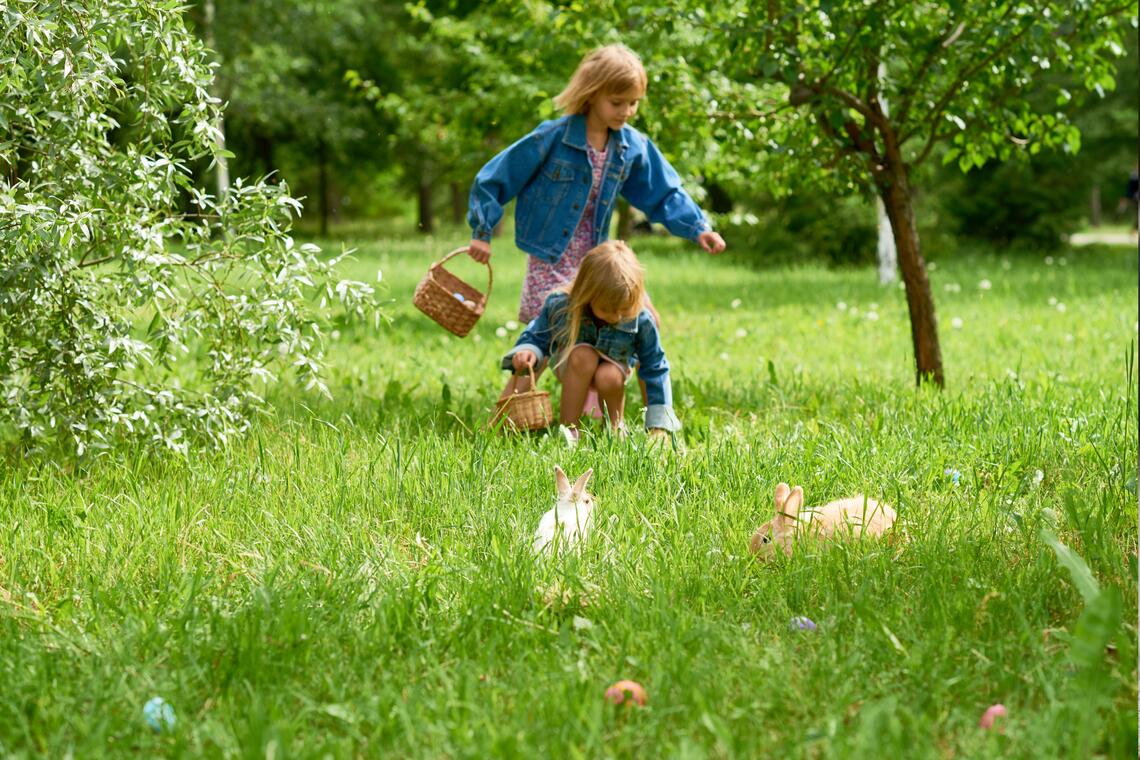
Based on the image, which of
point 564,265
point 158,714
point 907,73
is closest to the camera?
point 158,714

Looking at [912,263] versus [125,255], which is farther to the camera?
[912,263]

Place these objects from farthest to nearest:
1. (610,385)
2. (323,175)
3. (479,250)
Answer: (323,175) → (479,250) → (610,385)

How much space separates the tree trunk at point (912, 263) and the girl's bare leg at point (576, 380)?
6.31 ft

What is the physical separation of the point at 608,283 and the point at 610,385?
469mm

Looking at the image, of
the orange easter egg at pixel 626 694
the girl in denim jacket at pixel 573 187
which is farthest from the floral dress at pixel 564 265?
the orange easter egg at pixel 626 694

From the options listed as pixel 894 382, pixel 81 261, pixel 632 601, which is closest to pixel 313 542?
pixel 632 601

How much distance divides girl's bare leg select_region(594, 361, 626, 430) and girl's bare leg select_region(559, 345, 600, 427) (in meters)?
0.03

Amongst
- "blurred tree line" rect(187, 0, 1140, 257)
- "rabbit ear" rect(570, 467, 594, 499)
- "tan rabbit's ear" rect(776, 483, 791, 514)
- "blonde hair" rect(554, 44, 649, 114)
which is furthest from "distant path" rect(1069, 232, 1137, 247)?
"rabbit ear" rect(570, 467, 594, 499)

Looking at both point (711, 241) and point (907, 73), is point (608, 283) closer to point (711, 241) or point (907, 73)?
point (711, 241)

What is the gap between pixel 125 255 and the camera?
3.83 metres

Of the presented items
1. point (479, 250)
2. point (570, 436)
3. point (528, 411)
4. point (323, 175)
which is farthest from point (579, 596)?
point (323, 175)

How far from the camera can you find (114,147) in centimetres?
410

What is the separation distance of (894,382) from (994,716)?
384 centimetres

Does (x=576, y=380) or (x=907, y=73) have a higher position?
(x=907, y=73)
